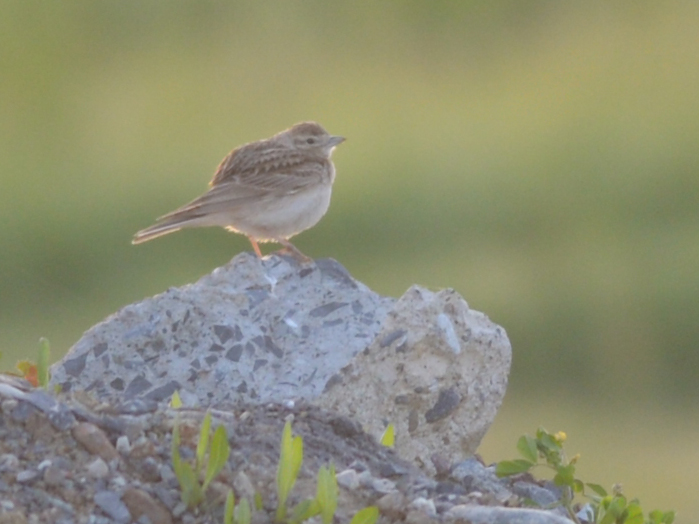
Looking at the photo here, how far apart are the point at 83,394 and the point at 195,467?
632 mm

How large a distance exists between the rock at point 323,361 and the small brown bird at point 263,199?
239 cm

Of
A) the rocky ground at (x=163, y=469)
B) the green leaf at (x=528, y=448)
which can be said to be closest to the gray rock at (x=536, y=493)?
the rocky ground at (x=163, y=469)

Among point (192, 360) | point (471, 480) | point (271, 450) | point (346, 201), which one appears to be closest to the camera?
point (271, 450)

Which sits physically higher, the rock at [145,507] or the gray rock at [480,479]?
the gray rock at [480,479]

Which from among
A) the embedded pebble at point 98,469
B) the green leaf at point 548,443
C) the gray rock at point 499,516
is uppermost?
the green leaf at point 548,443

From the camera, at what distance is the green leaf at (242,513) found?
307cm

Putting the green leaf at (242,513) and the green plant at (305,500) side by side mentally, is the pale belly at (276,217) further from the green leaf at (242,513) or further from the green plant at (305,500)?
the green leaf at (242,513)

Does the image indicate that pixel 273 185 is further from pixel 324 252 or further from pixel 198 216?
pixel 324 252

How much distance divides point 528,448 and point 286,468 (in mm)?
805

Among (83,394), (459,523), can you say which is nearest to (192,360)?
(83,394)

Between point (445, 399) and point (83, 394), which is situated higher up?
point (445, 399)

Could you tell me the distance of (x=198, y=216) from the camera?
7.34 metres

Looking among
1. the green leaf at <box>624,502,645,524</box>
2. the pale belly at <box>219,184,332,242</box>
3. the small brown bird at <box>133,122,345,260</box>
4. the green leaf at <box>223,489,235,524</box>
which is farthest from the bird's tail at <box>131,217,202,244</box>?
the green leaf at <box>223,489,235,524</box>

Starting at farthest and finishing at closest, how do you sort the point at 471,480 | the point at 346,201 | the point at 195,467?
1. the point at 346,201
2. the point at 471,480
3. the point at 195,467
